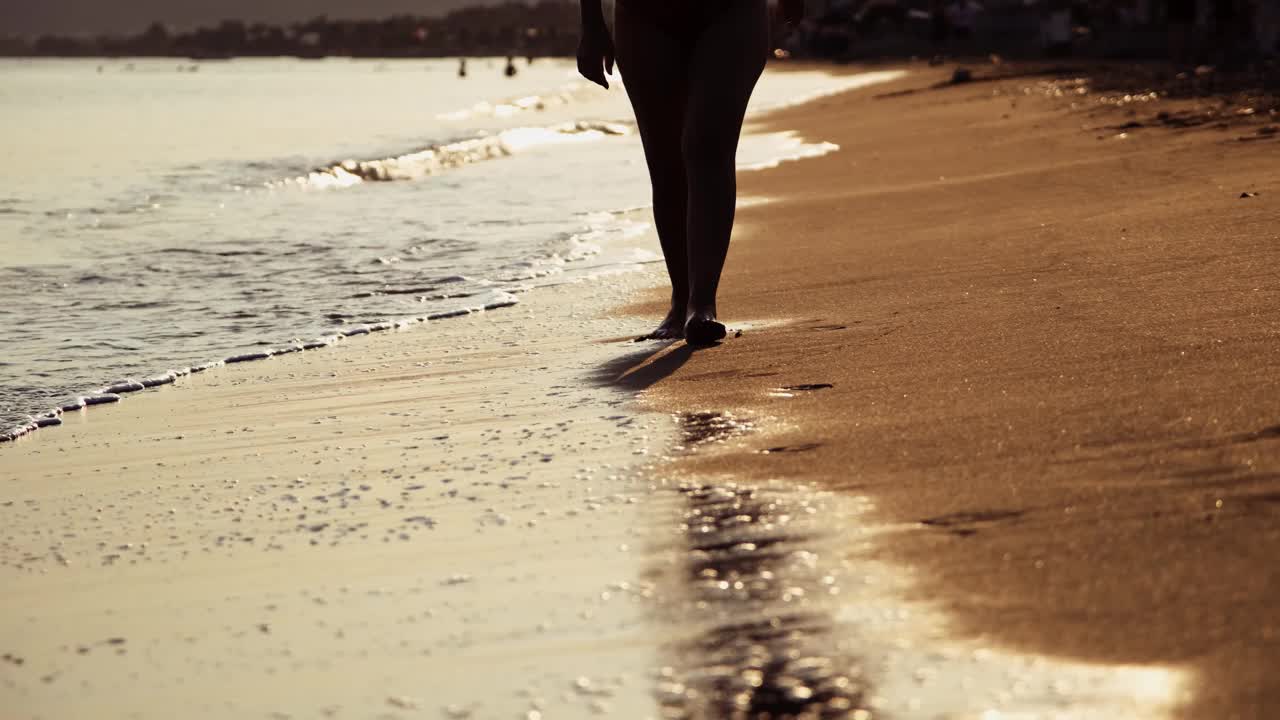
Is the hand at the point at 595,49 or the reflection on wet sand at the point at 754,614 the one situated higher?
the hand at the point at 595,49

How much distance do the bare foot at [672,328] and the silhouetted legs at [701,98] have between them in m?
0.10

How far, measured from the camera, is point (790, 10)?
5305mm

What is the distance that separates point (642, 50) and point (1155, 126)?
8.06m

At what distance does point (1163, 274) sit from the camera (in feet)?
17.1

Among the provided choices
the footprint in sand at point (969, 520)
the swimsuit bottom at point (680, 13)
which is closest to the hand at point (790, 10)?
the swimsuit bottom at point (680, 13)

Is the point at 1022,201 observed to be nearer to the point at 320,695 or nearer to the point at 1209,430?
the point at 1209,430

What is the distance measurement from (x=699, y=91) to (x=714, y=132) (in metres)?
0.13

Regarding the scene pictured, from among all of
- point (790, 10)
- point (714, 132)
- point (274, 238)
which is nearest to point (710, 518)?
point (714, 132)

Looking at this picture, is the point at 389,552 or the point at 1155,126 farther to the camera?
the point at 1155,126

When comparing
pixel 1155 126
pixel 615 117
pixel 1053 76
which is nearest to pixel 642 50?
pixel 1155 126

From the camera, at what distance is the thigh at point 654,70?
489 centimetres

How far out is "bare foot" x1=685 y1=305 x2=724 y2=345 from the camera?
4.89 m

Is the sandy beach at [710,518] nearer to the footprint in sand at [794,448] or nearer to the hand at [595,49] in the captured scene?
Answer: the footprint in sand at [794,448]

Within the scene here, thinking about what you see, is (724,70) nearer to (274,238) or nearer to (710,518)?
(710,518)
